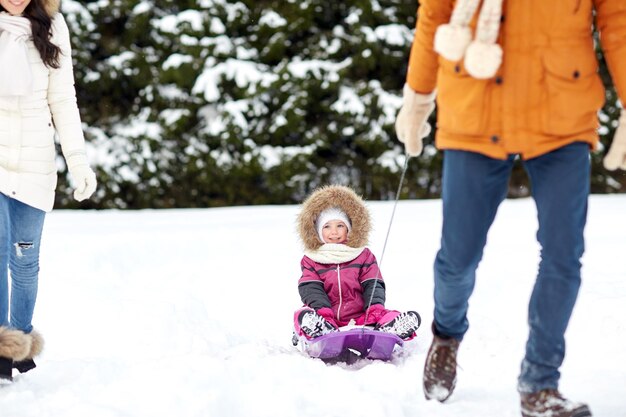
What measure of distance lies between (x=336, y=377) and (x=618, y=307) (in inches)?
77.7

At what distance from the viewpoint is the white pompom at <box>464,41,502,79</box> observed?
7.20ft

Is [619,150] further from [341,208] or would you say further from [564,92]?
[341,208]

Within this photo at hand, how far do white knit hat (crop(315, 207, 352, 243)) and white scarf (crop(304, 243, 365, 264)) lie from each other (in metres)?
0.11

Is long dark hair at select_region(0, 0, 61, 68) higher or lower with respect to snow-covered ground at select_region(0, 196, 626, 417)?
higher

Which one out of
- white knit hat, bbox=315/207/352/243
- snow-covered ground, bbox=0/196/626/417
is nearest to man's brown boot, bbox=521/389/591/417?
snow-covered ground, bbox=0/196/626/417

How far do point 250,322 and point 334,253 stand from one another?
93cm

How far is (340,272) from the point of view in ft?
14.1

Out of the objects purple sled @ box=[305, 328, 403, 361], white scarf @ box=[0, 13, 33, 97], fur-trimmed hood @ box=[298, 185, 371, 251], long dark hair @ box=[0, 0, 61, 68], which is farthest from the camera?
fur-trimmed hood @ box=[298, 185, 371, 251]

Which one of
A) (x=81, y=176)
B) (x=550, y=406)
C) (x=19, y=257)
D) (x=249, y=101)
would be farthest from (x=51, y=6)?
(x=249, y=101)

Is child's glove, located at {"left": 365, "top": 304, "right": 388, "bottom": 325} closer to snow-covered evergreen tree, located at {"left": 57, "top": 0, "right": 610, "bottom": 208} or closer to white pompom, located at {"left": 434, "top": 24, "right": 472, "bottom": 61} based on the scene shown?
white pompom, located at {"left": 434, "top": 24, "right": 472, "bottom": 61}

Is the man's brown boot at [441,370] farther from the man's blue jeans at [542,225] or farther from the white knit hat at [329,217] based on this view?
the white knit hat at [329,217]

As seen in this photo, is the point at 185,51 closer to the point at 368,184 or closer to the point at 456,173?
the point at 368,184

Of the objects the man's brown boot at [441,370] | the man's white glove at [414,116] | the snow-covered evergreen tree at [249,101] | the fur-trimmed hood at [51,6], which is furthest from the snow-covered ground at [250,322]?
the snow-covered evergreen tree at [249,101]

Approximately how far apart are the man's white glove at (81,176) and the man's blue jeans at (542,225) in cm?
160
